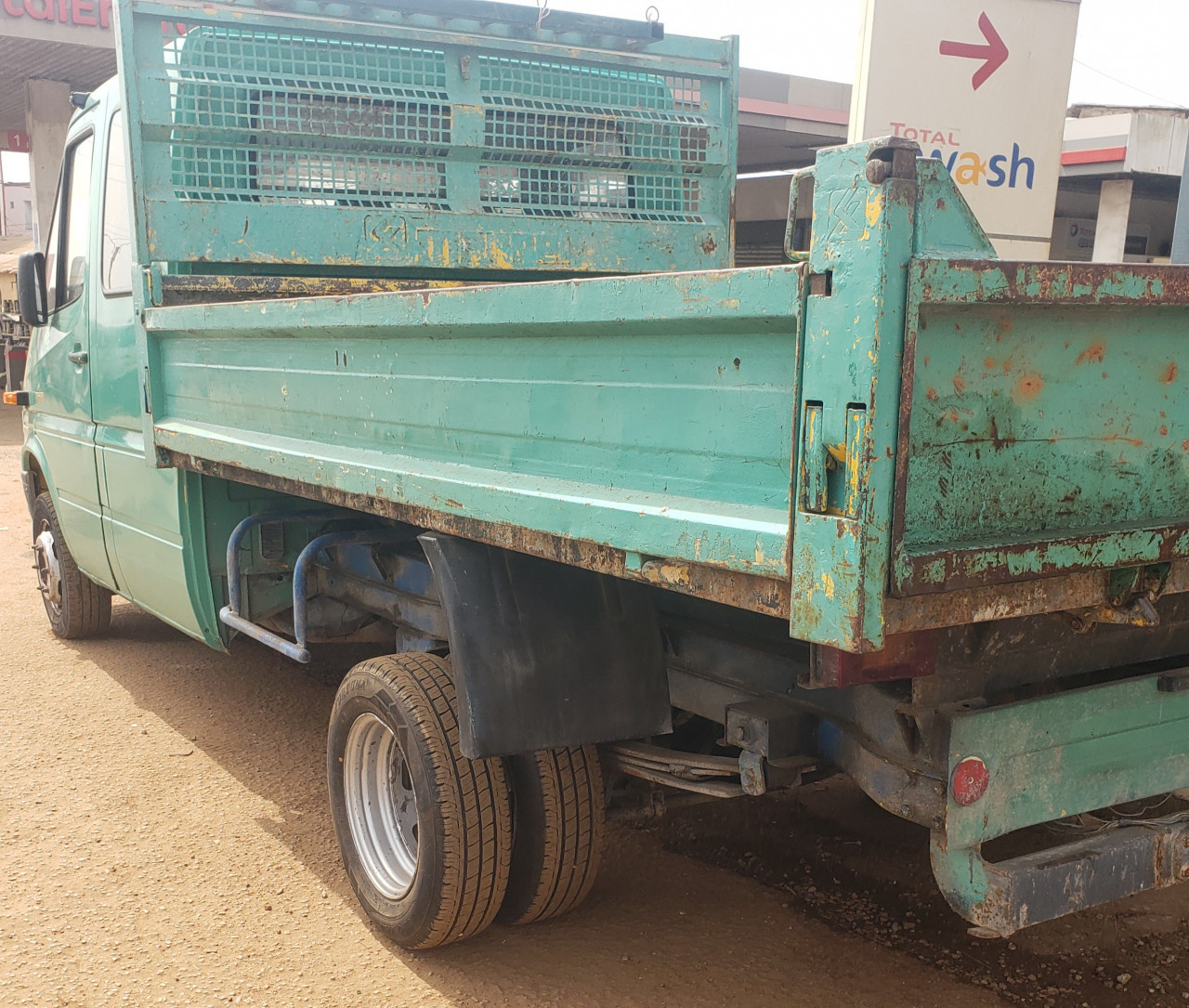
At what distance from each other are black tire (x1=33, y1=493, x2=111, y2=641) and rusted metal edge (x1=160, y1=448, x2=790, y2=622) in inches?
123

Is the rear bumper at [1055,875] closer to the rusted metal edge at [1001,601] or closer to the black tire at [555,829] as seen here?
the rusted metal edge at [1001,601]

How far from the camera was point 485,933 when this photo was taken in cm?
305

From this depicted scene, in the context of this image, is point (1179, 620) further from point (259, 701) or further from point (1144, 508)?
point (259, 701)

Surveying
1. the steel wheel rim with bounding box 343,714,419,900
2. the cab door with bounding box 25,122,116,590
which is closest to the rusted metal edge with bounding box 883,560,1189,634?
the steel wheel rim with bounding box 343,714,419,900

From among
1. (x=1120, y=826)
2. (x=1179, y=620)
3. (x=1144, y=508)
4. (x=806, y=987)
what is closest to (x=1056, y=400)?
(x=1144, y=508)

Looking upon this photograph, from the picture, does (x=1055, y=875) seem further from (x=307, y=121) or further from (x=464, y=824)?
(x=307, y=121)

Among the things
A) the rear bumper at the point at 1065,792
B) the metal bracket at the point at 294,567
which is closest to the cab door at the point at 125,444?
the metal bracket at the point at 294,567

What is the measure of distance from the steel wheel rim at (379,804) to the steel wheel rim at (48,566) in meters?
3.24

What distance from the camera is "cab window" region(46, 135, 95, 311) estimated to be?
4.59 m

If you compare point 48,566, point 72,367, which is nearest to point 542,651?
point 72,367

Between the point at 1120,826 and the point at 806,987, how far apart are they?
0.86 meters

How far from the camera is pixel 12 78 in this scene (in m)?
17.4

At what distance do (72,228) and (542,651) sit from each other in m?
3.38

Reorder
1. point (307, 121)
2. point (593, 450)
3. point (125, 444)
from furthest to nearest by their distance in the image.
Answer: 1. point (125, 444)
2. point (307, 121)
3. point (593, 450)
